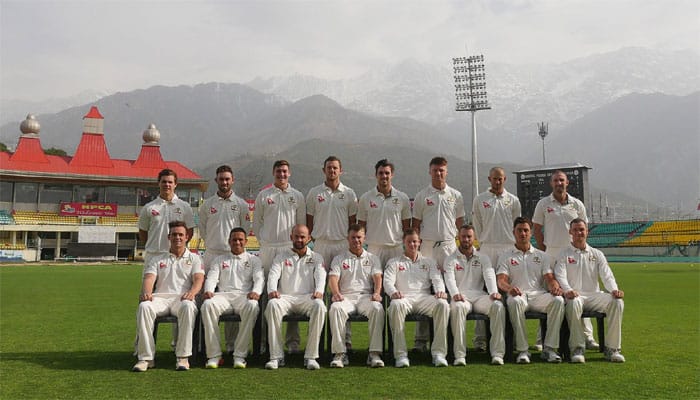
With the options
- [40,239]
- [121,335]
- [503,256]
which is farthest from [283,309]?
[40,239]

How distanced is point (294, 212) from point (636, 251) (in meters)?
39.4

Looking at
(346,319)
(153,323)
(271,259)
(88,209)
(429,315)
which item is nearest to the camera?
(153,323)

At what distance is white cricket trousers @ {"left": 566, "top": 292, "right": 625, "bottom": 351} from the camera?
568 centimetres

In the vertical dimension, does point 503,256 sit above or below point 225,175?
below

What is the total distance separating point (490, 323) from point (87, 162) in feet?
138

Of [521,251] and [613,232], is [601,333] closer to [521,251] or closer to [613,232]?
[521,251]

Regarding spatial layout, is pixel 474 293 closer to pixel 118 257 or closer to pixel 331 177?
pixel 331 177

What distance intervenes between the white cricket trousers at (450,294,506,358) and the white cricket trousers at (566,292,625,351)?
75 cm

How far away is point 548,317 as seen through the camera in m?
5.77

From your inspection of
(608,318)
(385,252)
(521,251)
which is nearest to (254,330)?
(385,252)

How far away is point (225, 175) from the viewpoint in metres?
6.23

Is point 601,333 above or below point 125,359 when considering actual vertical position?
above

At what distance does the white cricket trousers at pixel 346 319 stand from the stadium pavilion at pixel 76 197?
36.0m

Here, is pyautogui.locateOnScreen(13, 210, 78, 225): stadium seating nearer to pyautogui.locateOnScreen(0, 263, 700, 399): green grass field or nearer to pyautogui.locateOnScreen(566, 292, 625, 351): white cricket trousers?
pyautogui.locateOnScreen(0, 263, 700, 399): green grass field
